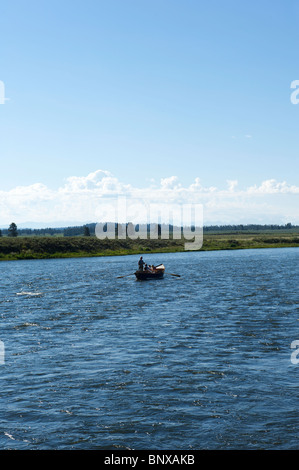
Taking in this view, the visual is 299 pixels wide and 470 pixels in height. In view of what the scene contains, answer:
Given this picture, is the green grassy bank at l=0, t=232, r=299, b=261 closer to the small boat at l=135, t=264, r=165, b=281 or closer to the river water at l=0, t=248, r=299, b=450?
the small boat at l=135, t=264, r=165, b=281

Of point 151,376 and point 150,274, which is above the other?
point 150,274

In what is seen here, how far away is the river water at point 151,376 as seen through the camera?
15820 mm

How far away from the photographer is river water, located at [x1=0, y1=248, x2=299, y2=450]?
15820 mm

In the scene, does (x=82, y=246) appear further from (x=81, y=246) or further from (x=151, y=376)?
(x=151, y=376)

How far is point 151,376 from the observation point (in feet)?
71.5

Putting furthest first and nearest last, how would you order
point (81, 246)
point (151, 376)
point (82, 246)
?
1. point (82, 246)
2. point (81, 246)
3. point (151, 376)

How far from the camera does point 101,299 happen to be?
4984cm

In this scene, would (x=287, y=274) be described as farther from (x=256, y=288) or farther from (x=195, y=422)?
(x=195, y=422)

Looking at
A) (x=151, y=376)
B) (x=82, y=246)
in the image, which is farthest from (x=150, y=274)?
(x=82, y=246)

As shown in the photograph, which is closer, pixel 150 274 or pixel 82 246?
pixel 150 274

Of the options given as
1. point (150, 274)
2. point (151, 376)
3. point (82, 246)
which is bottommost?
point (151, 376)

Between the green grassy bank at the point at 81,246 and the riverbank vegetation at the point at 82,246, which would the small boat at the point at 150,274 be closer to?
the green grassy bank at the point at 81,246

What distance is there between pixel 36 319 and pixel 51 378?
670 inches

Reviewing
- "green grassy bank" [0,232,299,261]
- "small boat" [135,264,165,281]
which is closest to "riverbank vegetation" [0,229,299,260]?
"green grassy bank" [0,232,299,261]
